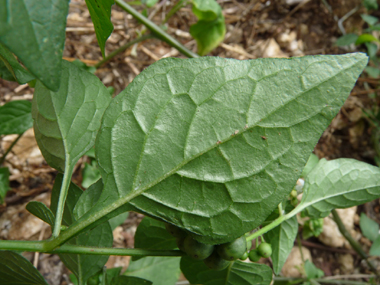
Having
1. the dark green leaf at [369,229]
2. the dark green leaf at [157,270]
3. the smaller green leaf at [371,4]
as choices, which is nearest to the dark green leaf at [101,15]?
the dark green leaf at [157,270]

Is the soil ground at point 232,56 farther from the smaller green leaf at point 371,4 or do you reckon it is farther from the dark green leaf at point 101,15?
the dark green leaf at point 101,15

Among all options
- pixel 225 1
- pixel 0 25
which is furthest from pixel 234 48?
pixel 0 25

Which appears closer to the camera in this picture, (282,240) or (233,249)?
(233,249)

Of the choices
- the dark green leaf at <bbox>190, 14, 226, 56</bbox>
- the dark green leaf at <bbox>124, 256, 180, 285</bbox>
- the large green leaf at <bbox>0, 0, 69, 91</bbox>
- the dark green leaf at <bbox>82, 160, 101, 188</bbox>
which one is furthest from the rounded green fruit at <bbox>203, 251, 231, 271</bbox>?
the dark green leaf at <bbox>190, 14, 226, 56</bbox>

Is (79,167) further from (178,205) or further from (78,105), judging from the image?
(178,205)

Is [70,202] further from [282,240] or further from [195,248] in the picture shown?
[282,240]

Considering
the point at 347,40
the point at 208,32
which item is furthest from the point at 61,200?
the point at 347,40
